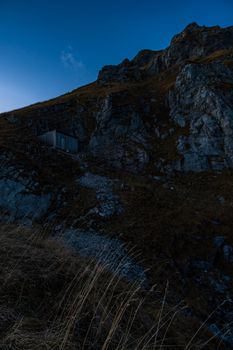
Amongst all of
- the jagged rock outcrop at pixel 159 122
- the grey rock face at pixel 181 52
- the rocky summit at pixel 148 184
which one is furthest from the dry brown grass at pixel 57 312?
the grey rock face at pixel 181 52

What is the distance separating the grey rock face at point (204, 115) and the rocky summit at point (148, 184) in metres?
0.16

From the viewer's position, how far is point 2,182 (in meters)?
22.6

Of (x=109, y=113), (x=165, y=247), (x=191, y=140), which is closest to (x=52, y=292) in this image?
(x=165, y=247)

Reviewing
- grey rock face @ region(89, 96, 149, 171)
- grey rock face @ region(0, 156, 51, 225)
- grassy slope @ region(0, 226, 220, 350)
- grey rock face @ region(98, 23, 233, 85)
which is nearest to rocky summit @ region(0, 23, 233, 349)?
grey rock face @ region(0, 156, 51, 225)

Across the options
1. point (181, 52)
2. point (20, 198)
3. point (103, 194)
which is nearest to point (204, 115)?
point (103, 194)

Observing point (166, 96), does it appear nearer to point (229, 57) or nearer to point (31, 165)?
point (229, 57)

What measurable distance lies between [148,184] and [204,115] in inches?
734

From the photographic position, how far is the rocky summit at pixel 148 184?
40.1 ft

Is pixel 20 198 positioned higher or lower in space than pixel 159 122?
lower

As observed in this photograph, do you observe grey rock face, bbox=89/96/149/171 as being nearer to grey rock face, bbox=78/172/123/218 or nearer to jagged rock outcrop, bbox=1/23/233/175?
jagged rock outcrop, bbox=1/23/233/175

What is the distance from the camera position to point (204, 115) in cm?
3766

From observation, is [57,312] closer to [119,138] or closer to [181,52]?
[119,138]

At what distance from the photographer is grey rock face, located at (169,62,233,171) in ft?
110

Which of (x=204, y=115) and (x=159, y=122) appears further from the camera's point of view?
(x=159, y=122)
